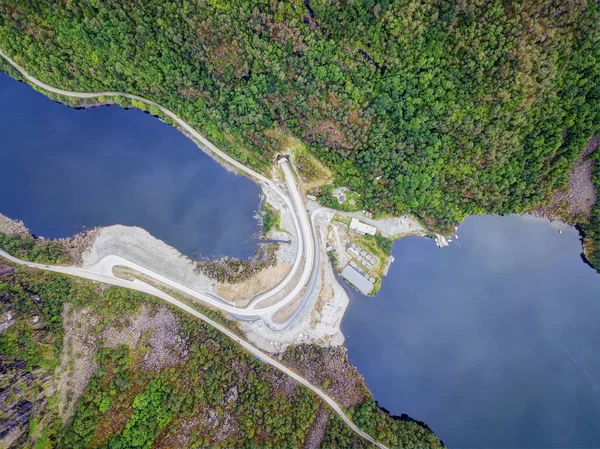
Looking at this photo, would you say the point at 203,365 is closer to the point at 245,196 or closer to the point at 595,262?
the point at 245,196

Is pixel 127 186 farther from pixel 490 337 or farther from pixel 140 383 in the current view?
pixel 490 337

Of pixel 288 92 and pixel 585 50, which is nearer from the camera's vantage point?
pixel 585 50

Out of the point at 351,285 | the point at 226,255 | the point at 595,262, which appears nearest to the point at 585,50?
the point at 595,262

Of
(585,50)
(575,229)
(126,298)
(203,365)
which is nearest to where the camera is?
(585,50)

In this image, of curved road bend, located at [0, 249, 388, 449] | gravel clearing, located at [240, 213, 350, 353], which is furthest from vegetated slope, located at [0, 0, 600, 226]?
curved road bend, located at [0, 249, 388, 449]

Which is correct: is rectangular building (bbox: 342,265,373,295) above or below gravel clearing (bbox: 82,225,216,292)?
above

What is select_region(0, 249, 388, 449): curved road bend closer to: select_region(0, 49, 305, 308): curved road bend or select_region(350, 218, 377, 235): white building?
select_region(0, 49, 305, 308): curved road bend
